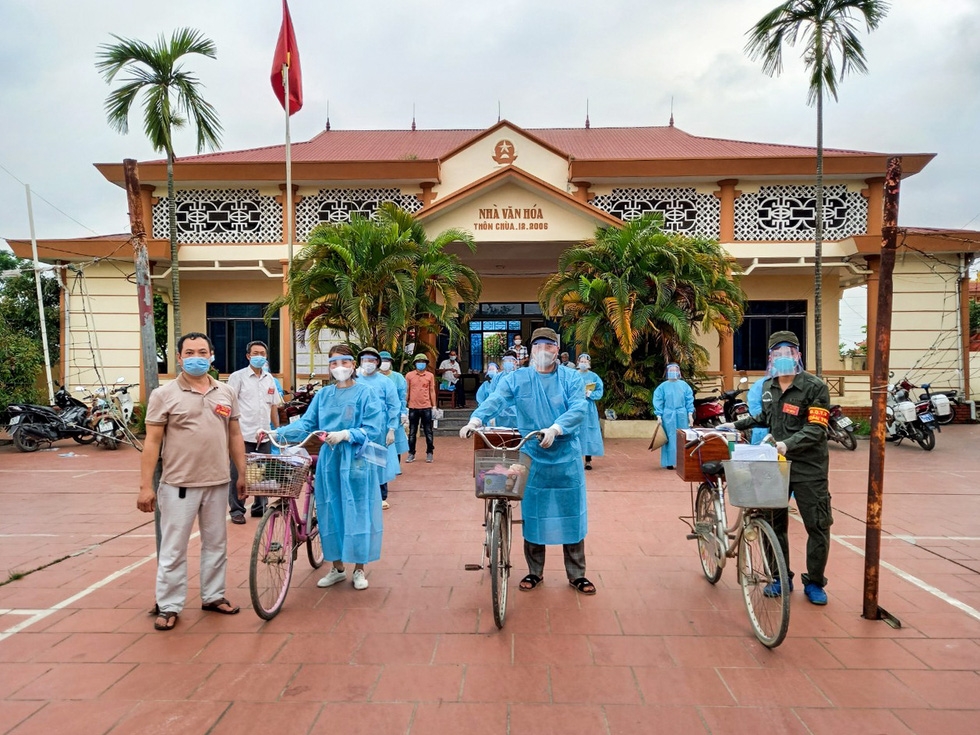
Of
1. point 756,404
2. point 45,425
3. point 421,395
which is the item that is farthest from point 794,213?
point 45,425

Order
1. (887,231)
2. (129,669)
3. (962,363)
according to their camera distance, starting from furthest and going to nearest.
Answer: (962,363), (887,231), (129,669)

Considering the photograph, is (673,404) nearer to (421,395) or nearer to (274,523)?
(421,395)

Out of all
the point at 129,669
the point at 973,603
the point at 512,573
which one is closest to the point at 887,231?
the point at 973,603

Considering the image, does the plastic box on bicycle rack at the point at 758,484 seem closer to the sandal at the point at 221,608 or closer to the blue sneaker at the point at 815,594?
the blue sneaker at the point at 815,594

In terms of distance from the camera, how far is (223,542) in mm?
4441

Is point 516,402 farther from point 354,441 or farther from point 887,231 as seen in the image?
point 887,231

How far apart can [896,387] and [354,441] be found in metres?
12.6

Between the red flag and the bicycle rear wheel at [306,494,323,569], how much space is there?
11030mm

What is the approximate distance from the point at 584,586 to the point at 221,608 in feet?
7.91

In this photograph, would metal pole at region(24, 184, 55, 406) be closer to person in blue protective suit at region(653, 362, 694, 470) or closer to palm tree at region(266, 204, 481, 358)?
palm tree at region(266, 204, 481, 358)

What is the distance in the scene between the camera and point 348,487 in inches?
185

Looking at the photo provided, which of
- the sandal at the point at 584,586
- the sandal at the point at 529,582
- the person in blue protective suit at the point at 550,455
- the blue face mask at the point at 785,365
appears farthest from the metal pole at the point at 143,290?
the blue face mask at the point at 785,365

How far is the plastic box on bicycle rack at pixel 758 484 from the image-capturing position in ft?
12.7

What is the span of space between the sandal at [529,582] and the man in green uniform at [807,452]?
1667mm
